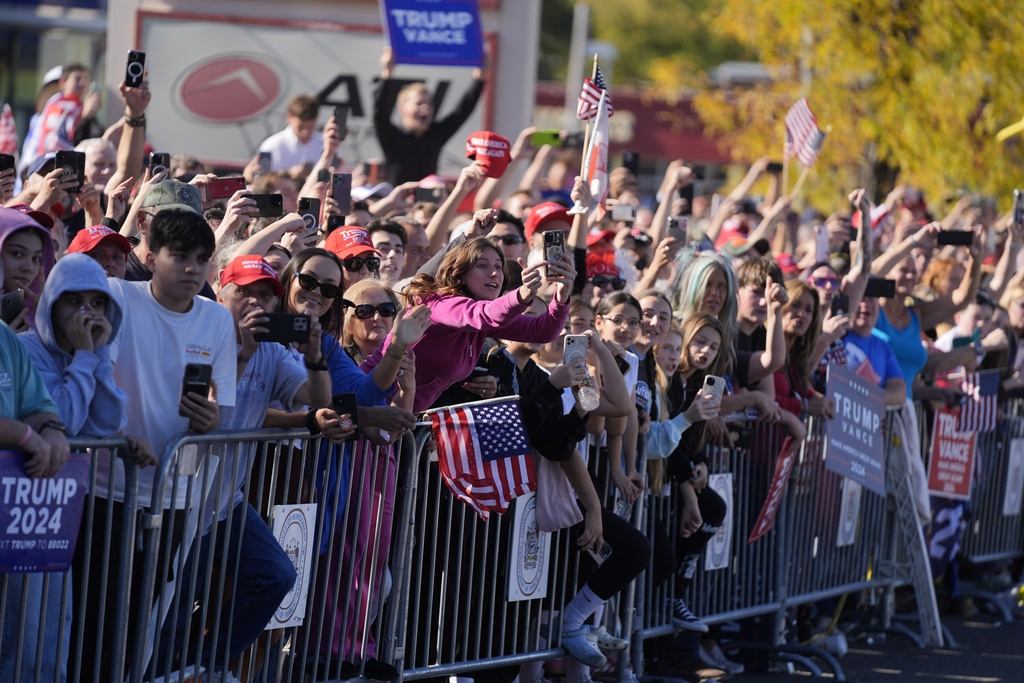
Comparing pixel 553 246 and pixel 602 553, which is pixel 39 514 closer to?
pixel 553 246

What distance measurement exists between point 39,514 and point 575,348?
7.91 ft

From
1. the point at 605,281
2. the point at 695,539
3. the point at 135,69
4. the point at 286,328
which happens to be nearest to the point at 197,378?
the point at 286,328

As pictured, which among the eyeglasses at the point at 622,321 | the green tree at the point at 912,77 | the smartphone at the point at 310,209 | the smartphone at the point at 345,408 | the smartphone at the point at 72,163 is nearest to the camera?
the smartphone at the point at 345,408

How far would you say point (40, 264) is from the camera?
536cm

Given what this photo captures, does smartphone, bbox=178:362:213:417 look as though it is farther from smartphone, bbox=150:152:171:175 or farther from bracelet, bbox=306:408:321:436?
smartphone, bbox=150:152:171:175

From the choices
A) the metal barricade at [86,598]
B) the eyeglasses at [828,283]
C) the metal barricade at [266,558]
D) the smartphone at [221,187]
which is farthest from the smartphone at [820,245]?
the metal barricade at [86,598]

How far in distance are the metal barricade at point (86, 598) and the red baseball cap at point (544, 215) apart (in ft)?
12.8

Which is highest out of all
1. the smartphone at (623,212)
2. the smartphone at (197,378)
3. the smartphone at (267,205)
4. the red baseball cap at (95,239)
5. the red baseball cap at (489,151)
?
the red baseball cap at (489,151)

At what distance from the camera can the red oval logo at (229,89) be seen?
1430 cm

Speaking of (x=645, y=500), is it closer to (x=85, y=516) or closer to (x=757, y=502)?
(x=757, y=502)

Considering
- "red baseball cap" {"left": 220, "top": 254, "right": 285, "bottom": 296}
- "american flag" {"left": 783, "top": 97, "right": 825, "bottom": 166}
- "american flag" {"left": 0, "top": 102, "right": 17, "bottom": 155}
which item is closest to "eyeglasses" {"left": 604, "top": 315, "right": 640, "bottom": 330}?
"red baseball cap" {"left": 220, "top": 254, "right": 285, "bottom": 296}

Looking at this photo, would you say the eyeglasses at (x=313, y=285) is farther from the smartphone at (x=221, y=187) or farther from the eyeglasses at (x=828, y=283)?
the eyeglasses at (x=828, y=283)

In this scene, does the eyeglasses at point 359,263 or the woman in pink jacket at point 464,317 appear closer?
the woman in pink jacket at point 464,317

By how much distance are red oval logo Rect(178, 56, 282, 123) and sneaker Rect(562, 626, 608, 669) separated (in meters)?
8.81
